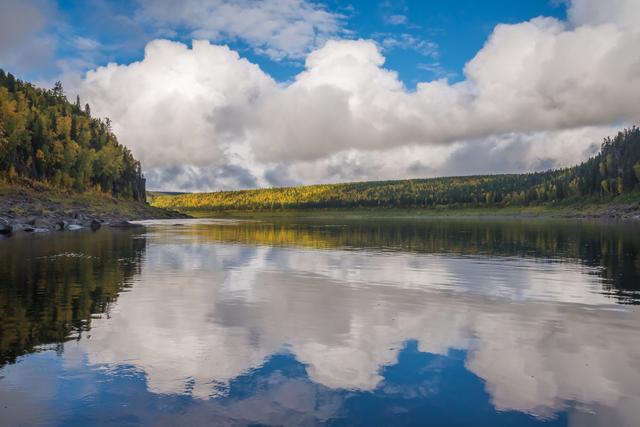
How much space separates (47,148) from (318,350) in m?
161

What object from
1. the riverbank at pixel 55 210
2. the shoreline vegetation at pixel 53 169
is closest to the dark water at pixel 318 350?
Answer: the riverbank at pixel 55 210

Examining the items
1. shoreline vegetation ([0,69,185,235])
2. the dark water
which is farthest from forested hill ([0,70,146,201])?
the dark water

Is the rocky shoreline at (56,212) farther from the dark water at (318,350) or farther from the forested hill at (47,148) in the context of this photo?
the dark water at (318,350)

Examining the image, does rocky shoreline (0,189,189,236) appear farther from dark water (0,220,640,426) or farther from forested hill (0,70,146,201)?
dark water (0,220,640,426)

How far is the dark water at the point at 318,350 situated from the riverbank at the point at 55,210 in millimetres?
63073

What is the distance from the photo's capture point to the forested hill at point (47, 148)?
137250mm

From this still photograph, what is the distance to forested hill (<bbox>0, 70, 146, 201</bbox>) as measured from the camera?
13725cm

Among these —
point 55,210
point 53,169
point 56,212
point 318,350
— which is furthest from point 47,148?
point 318,350

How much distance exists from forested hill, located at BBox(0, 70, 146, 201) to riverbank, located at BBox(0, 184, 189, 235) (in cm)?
700

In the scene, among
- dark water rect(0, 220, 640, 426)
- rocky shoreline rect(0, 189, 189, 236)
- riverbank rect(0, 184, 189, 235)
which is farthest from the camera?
riverbank rect(0, 184, 189, 235)

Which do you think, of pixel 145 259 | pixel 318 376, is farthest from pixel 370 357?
pixel 145 259

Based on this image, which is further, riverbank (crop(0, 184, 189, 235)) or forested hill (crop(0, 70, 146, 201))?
forested hill (crop(0, 70, 146, 201))

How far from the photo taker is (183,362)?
13781 millimetres

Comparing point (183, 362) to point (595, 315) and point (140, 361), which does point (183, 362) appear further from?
point (595, 315)
